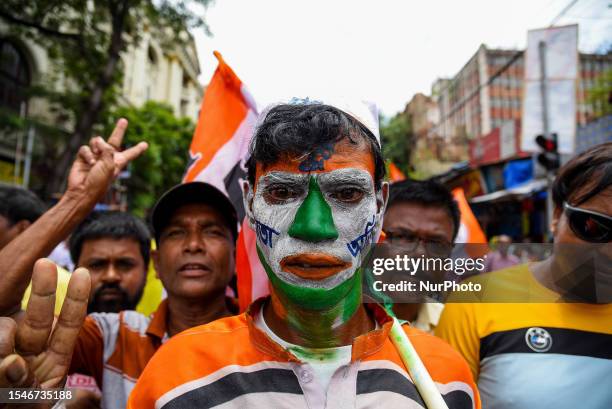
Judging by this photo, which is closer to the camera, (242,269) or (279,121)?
(279,121)

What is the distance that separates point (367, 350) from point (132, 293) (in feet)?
6.98

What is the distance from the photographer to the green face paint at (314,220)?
147 centimetres

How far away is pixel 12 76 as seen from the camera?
17766mm

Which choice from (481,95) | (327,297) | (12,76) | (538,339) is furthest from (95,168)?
(481,95)

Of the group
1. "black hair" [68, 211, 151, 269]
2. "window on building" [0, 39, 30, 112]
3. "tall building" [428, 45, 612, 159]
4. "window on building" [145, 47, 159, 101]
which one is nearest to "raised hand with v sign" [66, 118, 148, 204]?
"black hair" [68, 211, 151, 269]

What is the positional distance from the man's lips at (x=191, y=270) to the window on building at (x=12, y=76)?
57.3ft

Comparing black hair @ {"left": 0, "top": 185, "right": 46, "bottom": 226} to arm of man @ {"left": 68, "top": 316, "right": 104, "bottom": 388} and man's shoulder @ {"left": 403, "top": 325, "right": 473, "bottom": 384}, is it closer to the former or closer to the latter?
arm of man @ {"left": 68, "top": 316, "right": 104, "bottom": 388}

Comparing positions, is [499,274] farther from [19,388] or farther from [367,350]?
[19,388]

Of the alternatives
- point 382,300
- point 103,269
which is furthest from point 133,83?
point 382,300

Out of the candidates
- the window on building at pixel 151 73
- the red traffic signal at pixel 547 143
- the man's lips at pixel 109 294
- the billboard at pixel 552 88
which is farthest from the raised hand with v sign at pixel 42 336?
the window on building at pixel 151 73

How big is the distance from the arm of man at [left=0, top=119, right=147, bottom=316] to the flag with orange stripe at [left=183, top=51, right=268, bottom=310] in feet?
1.09

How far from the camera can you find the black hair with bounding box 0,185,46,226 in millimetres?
3134

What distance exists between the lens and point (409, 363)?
1.51 metres

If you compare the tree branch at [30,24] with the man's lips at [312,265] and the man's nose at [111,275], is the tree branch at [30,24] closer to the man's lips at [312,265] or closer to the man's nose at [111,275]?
the man's nose at [111,275]
